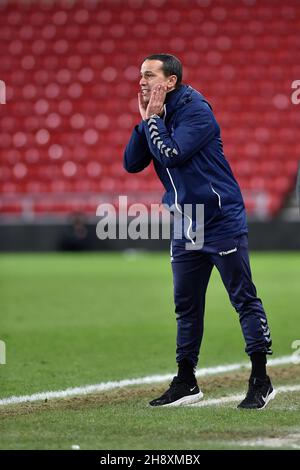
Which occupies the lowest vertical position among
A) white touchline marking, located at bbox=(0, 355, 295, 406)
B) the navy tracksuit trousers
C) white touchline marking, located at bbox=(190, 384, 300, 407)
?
white touchline marking, located at bbox=(0, 355, 295, 406)

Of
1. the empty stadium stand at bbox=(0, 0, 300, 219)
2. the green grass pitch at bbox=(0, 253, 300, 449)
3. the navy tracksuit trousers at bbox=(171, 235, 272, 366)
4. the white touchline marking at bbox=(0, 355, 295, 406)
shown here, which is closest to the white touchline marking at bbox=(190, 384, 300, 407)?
the green grass pitch at bbox=(0, 253, 300, 449)

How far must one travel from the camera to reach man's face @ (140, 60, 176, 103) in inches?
227

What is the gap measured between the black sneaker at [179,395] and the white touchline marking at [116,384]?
65 centimetres

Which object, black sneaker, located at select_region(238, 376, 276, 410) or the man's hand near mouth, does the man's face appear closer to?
the man's hand near mouth

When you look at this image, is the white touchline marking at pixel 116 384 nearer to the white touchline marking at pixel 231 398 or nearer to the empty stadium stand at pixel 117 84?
the white touchline marking at pixel 231 398

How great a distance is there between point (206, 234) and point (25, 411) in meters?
1.42

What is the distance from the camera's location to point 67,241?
72.7ft

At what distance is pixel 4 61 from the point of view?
26.5 metres

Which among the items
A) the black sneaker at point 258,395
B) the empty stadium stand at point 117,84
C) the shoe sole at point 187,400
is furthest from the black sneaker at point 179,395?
the empty stadium stand at point 117,84

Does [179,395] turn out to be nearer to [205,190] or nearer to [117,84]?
[205,190]

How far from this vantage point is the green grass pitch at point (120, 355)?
16.3 ft

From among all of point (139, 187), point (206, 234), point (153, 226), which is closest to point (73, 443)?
point (206, 234)

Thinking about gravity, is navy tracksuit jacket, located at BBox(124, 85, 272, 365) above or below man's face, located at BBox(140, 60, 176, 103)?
below

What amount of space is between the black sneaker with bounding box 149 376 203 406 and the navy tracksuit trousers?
0.54 ft
